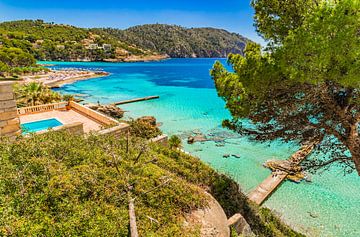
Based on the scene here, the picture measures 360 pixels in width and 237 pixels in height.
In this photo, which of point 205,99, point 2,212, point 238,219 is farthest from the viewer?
point 205,99

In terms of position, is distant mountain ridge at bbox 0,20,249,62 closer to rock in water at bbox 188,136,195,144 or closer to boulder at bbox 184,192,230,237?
rock in water at bbox 188,136,195,144

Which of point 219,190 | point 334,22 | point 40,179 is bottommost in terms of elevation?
point 219,190

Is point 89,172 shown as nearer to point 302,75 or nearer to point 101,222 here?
point 101,222

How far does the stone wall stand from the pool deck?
6.55m

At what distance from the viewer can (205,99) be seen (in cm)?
3559

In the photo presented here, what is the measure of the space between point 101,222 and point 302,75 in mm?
4689

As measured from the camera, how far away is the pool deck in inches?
552

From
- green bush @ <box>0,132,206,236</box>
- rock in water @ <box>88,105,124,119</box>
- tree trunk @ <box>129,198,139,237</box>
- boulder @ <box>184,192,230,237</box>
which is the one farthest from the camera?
rock in water @ <box>88,105,124,119</box>

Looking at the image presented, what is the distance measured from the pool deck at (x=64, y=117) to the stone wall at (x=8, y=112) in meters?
6.55

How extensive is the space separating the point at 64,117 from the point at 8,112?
32.2ft

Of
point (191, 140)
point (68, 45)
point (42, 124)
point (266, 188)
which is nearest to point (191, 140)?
point (191, 140)

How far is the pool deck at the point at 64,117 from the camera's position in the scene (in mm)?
14020

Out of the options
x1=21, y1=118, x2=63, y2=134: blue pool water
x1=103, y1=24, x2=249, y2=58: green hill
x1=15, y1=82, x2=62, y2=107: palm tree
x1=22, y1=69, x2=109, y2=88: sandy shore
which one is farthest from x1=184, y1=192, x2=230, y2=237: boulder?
x1=103, y1=24, x2=249, y2=58: green hill

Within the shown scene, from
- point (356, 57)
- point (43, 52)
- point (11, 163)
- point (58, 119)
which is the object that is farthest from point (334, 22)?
point (43, 52)
